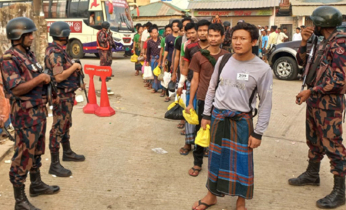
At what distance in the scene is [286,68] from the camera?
10.8 metres

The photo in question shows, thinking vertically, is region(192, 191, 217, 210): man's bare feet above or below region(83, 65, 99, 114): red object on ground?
below

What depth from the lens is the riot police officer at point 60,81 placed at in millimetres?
3840

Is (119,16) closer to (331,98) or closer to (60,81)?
(60,81)

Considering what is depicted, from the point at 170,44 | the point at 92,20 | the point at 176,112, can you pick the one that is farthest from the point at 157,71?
the point at 92,20

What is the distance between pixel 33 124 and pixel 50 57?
39.6 inches

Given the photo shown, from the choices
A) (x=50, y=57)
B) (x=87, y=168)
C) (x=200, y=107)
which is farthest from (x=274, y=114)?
(x=50, y=57)

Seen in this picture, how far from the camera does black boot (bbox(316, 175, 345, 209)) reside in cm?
339

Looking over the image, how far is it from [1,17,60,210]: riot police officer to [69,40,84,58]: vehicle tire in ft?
48.4

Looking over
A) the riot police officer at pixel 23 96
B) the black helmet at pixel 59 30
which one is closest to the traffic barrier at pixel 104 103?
the black helmet at pixel 59 30

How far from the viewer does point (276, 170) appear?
4.32 meters

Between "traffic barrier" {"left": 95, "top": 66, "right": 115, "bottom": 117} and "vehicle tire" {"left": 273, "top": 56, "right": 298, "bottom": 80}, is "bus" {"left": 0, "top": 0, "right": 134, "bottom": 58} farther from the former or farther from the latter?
"traffic barrier" {"left": 95, "top": 66, "right": 115, "bottom": 117}

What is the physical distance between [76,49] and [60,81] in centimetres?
1441

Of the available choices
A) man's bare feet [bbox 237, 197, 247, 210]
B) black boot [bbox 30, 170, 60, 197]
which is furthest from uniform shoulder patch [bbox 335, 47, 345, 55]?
black boot [bbox 30, 170, 60, 197]

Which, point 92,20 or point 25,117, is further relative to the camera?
point 92,20
